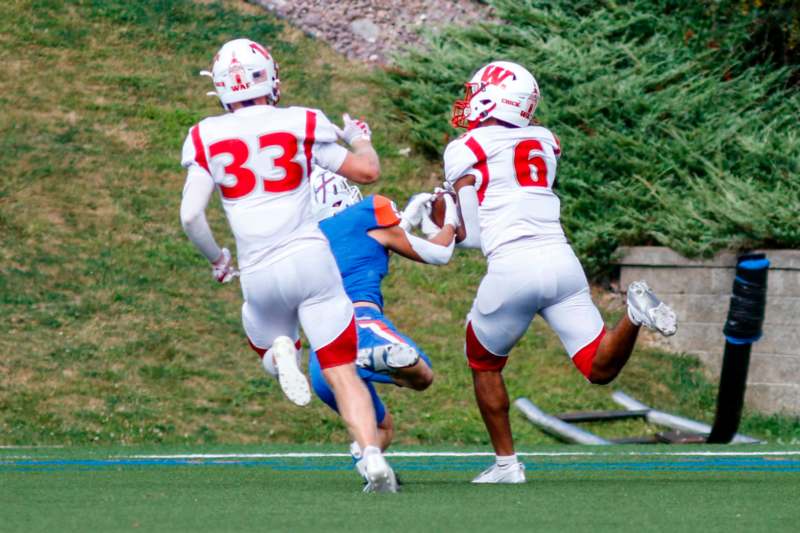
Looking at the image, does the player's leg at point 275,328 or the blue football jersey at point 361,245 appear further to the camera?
the blue football jersey at point 361,245

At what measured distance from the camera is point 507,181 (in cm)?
724

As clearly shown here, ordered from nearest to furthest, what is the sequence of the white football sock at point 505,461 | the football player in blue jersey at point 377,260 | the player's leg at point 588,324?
1. the player's leg at point 588,324
2. the white football sock at point 505,461
3. the football player in blue jersey at point 377,260

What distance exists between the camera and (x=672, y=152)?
15531 millimetres

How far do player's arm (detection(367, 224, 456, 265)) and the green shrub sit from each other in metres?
6.86

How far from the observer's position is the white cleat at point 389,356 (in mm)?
7344

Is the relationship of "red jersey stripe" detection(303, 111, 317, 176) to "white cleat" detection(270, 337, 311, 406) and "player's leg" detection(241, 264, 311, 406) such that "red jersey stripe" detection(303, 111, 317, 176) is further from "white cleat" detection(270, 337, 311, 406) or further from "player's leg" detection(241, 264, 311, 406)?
"white cleat" detection(270, 337, 311, 406)

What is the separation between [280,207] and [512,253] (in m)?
1.23

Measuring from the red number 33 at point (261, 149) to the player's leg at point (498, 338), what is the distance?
3.89 feet

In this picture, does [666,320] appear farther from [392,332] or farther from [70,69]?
[70,69]

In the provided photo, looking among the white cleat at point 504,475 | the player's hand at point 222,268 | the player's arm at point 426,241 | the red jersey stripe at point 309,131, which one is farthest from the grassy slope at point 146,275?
the red jersey stripe at point 309,131

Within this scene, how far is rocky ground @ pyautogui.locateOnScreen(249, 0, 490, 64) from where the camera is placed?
18.3 meters

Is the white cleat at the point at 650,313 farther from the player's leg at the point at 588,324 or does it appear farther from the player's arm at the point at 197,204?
the player's arm at the point at 197,204

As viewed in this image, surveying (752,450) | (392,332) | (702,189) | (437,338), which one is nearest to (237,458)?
(392,332)

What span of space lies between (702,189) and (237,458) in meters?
6.90
